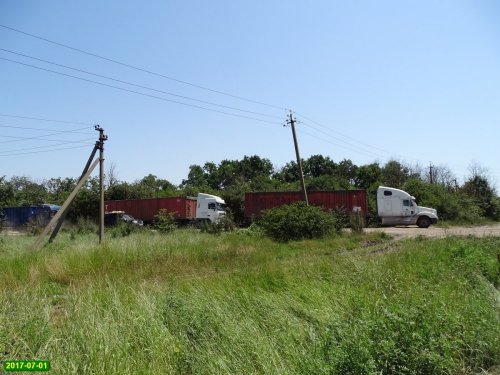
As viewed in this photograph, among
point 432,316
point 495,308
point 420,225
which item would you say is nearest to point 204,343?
point 432,316

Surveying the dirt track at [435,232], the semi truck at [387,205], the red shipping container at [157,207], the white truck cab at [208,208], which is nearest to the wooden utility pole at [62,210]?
the red shipping container at [157,207]

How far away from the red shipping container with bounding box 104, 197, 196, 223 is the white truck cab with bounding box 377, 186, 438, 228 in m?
17.6

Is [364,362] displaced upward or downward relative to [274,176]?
downward

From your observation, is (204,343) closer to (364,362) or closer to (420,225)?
(364,362)

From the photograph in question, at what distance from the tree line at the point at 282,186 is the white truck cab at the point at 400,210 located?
2.14 metres

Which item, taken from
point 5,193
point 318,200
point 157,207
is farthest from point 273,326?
point 157,207

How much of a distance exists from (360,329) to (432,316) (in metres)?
1.14

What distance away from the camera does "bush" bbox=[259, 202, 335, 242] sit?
19922 millimetres

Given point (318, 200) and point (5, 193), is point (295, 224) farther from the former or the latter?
point (5, 193)

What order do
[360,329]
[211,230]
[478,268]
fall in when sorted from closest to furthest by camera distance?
[360,329], [478,268], [211,230]

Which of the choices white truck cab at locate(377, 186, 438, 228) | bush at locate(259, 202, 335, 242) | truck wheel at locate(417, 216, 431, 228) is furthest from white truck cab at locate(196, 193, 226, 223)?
truck wheel at locate(417, 216, 431, 228)

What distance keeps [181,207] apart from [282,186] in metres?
19.9

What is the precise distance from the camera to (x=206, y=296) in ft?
19.2

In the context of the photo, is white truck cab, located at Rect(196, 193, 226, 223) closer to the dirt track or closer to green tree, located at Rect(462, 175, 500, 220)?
the dirt track
